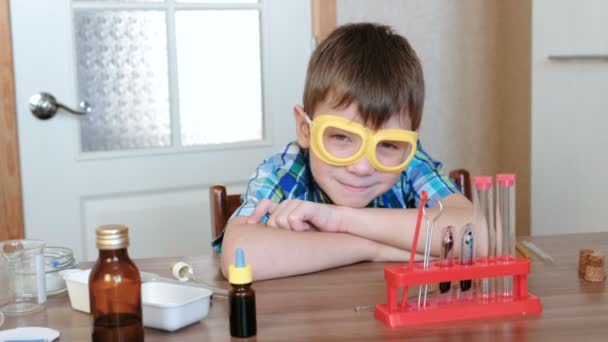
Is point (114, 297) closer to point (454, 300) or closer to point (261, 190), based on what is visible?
point (454, 300)

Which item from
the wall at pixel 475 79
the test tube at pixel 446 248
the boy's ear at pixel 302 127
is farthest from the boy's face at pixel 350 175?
the wall at pixel 475 79

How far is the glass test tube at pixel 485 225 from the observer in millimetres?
1130

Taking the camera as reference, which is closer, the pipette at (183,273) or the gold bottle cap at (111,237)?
A: the gold bottle cap at (111,237)

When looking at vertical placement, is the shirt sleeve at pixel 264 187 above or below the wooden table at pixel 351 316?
above

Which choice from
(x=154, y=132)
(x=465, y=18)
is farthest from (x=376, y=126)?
(x=465, y=18)

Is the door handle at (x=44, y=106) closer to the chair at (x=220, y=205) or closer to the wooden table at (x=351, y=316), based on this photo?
the chair at (x=220, y=205)

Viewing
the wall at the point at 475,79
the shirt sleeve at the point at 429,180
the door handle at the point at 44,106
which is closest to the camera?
the shirt sleeve at the point at 429,180

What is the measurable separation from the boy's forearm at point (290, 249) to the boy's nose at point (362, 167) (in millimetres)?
117

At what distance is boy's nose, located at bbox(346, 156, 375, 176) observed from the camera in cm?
143

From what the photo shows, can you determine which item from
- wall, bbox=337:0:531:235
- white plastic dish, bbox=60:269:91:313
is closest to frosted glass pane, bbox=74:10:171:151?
wall, bbox=337:0:531:235

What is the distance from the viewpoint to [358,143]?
1.45m

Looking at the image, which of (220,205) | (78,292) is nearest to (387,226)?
(220,205)

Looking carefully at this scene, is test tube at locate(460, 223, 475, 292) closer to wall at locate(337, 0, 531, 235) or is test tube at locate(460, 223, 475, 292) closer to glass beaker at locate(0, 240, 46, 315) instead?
glass beaker at locate(0, 240, 46, 315)

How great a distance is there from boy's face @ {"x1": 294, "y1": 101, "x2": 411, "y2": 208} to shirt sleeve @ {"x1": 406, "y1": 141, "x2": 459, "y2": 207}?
0.60ft
